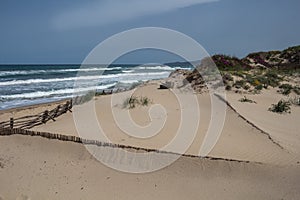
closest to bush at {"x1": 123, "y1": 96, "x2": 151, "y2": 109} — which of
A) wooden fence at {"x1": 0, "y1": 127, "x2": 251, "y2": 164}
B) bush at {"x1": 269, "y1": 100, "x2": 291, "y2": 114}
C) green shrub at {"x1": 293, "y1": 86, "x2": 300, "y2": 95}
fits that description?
wooden fence at {"x1": 0, "y1": 127, "x2": 251, "y2": 164}

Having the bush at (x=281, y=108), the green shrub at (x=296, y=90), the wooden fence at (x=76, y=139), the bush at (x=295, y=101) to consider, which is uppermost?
the green shrub at (x=296, y=90)

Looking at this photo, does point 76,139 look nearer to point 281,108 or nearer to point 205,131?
point 205,131

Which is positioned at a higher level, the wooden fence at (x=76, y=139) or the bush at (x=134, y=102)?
the bush at (x=134, y=102)

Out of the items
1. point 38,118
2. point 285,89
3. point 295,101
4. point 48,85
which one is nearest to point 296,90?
point 285,89

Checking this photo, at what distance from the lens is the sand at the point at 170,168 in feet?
18.5

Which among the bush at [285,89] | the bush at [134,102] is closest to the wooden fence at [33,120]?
the bush at [134,102]

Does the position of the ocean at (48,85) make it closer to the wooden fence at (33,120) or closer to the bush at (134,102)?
the wooden fence at (33,120)

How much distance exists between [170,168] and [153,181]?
0.48 meters

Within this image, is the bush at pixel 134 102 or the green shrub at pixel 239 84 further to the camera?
the green shrub at pixel 239 84

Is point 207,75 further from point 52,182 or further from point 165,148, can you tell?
point 52,182

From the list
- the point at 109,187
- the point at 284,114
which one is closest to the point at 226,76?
the point at 284,114

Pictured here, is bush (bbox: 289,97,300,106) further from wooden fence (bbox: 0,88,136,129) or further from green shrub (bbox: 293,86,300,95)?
wooden fence (bbox: 0,88,136,129)

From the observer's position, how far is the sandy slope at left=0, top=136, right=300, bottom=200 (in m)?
5.54

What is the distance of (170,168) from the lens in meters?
6.27
